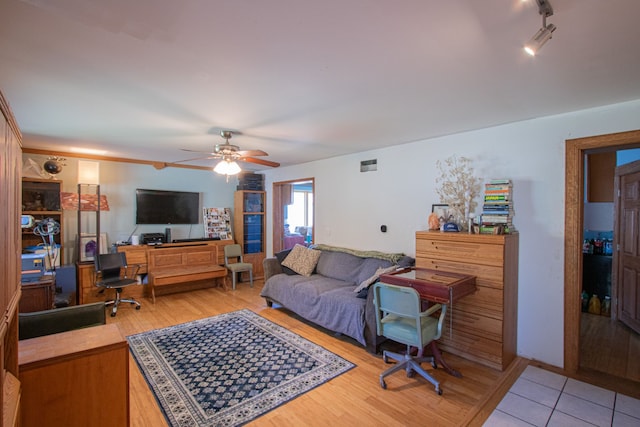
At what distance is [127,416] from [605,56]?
3.46m

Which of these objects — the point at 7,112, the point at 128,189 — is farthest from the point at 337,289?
the point at 128,189

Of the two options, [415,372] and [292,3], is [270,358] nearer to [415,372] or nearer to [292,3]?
[415,372]

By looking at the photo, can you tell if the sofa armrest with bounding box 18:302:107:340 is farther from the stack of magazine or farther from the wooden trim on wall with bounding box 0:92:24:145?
the stack of magazine

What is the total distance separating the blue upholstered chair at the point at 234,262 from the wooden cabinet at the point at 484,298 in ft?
11.9

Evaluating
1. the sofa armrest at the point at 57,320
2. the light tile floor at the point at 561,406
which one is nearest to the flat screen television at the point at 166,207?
the sofa armrest at the point at 57,320

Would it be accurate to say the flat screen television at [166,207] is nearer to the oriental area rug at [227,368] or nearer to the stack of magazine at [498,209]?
the oriental area rug at [227,368]

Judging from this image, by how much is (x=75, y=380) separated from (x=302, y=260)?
3.30 m

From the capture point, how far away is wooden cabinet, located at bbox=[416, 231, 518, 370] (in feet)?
8.93

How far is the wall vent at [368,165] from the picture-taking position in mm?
4293

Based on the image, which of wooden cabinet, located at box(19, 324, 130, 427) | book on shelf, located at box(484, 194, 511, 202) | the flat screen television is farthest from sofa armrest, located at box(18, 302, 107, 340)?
book on shelf, located at box(484, 194, 511, 202)

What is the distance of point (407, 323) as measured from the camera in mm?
2570

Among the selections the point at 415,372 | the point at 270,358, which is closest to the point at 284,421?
the point at 270,358

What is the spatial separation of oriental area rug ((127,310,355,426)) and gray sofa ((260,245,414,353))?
0.34 meters

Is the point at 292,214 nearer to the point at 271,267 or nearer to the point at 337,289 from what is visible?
the point at 271,267
